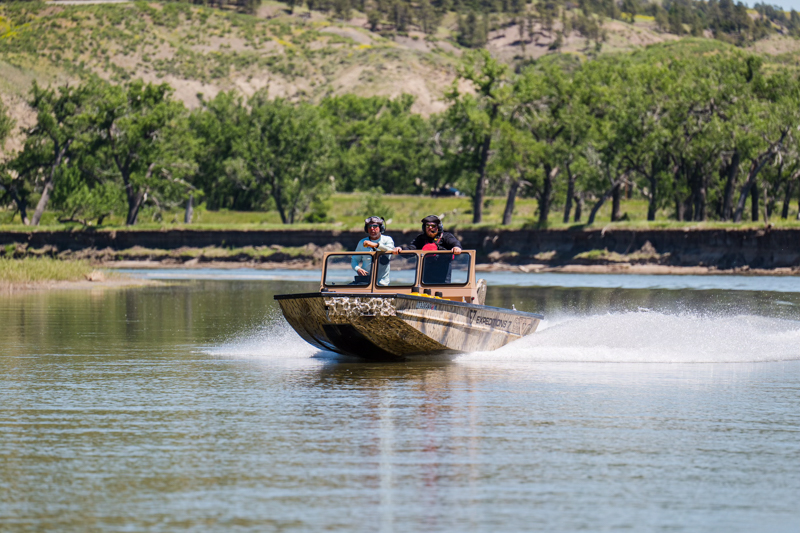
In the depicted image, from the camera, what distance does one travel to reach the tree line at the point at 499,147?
255ft

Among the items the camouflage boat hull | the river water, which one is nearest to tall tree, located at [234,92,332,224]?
the river water

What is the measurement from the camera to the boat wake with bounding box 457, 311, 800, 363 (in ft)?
69.2

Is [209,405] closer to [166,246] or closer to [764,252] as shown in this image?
[764,252]

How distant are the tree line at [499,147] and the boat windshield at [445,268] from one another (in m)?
58.3

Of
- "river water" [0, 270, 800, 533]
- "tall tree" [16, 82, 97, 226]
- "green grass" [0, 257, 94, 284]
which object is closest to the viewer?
"river water" [0, 270, 800, 533]

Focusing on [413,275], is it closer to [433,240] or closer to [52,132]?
[433,240]

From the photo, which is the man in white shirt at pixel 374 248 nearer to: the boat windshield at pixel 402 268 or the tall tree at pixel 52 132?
the boat windshield at pixel 402 268

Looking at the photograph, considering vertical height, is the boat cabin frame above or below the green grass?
above

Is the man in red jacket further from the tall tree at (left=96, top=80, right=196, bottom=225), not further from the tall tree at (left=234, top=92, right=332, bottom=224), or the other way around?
the tall tree at (left=234, top=92, right=332, bottom=224)

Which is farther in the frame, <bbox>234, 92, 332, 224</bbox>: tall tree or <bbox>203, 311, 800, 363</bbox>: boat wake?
<bbox>234, 92, 332, 224</bbox>: tall tree

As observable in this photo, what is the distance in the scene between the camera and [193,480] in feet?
34.3

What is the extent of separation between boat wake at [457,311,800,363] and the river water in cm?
7

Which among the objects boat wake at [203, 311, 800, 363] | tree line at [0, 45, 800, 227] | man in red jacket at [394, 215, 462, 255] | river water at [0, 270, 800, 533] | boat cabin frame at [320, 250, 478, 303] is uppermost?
tree line at [0, 45, 800, 227]

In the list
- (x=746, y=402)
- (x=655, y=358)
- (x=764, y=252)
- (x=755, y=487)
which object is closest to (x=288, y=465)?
(x=755, y=487)
